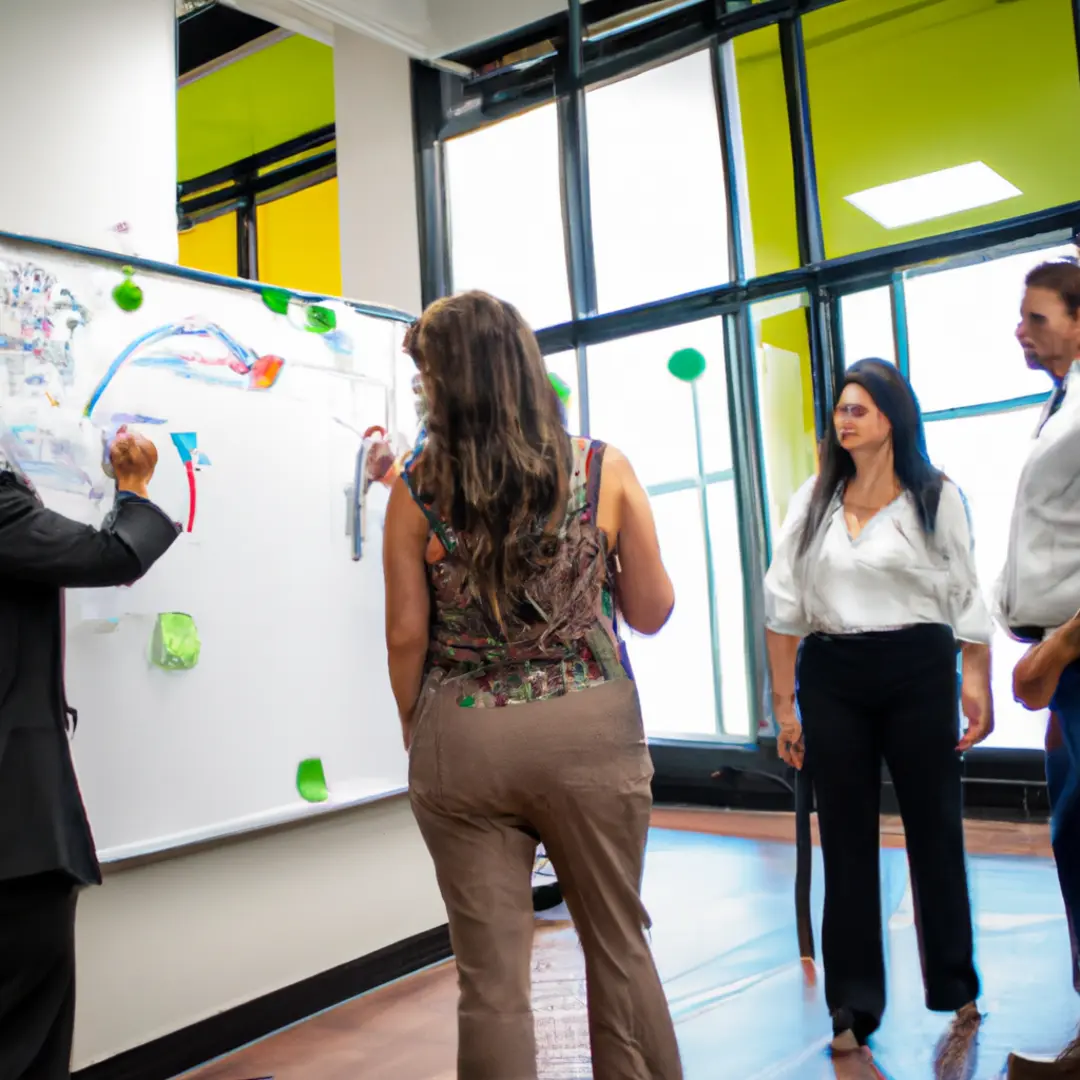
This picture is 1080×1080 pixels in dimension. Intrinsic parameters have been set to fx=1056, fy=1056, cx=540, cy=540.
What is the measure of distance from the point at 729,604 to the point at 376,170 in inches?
111

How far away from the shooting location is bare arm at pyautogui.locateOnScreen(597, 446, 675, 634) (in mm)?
1373

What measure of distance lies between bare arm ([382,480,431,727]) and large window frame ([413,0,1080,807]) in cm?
343

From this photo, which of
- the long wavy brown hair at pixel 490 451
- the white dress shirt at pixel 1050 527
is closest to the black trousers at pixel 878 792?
the white dress shirt at pixel 1050 527

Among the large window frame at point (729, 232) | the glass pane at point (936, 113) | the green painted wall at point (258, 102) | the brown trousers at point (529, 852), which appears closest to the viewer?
the brown trousers at point (529, 852)

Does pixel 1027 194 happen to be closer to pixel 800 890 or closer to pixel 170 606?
pixel 800 890

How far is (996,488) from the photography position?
427cm

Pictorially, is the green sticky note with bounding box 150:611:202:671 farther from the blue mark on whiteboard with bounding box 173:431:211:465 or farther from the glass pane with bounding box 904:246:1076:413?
the glass pane with bounding box 904:246:1076:413

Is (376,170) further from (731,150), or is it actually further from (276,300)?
(276,300)

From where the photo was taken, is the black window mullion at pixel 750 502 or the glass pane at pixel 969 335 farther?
the black window mullion at pixel 750 502

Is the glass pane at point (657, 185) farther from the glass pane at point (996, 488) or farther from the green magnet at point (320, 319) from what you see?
the green magnet at point (320, 319)

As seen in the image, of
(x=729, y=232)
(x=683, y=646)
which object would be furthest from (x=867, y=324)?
(x=683, y=646)

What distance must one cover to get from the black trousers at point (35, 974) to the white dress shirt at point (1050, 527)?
5.07 feet

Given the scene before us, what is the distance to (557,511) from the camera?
4.31 feet

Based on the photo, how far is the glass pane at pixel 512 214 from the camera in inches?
212
